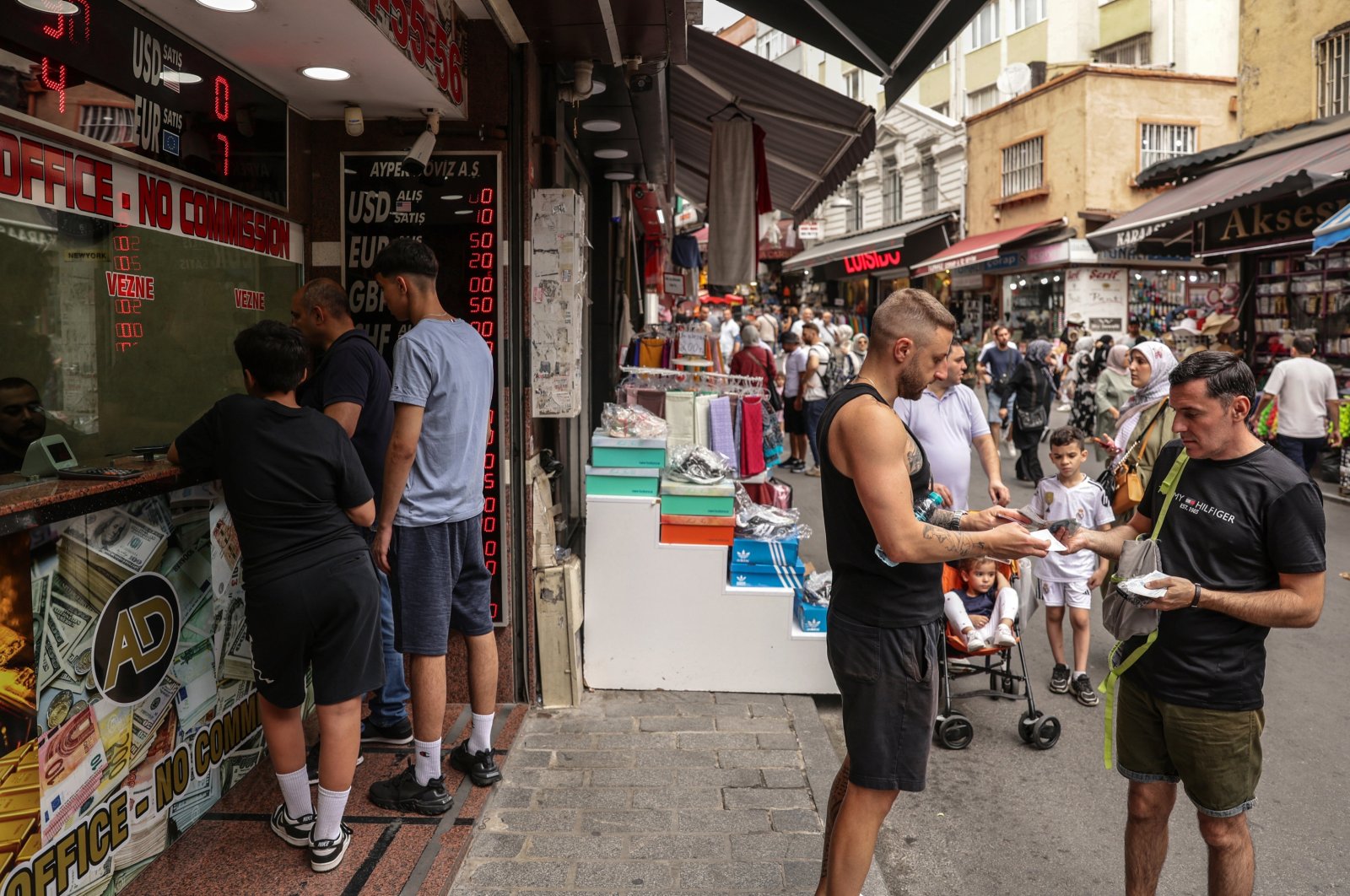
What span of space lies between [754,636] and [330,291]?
2720 millimetres

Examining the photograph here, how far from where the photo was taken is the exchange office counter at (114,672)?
2.73m


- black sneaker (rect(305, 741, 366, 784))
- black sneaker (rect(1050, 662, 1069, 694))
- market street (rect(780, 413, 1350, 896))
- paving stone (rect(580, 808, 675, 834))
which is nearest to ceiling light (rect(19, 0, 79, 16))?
black sneaker (rect(305, 741, 366, 784))

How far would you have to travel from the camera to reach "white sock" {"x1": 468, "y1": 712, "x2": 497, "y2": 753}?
4.17 meters

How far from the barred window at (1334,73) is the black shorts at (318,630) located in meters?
16.5

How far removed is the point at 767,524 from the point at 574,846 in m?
2.26

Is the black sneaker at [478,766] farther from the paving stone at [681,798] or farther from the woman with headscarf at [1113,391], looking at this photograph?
the woman with headscarf at [1113,391]

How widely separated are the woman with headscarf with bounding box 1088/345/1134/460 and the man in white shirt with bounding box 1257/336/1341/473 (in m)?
1.61

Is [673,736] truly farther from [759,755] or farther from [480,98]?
[480,98]

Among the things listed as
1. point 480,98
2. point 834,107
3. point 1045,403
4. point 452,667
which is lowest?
point 452,667

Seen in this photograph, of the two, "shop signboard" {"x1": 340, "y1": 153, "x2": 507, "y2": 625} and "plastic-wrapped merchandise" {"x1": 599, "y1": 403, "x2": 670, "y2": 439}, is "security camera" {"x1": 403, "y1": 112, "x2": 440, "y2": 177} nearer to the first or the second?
"shop signboard" {"x1": 340, "y1": 153, "x2": 507, "y2": 625}

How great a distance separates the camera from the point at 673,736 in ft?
15.6

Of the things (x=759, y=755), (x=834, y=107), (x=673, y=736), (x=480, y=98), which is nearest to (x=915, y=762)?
(x=759, y=755)

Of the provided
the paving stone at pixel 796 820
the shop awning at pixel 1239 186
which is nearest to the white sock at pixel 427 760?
the paving stone at pixel 796 820

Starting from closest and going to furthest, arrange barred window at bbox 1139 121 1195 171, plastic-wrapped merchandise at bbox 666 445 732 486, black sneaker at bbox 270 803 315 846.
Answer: black sneaker at bbox 270 803 315 846, plastic-wrapped merchandise at bbox 666 445 732 486, barred window at bbox 1139 121 1195 171
